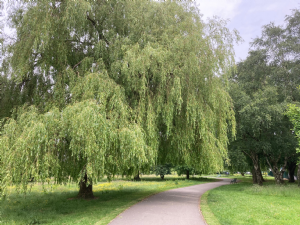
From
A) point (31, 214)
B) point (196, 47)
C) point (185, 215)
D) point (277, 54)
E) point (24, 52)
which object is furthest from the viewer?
point (277, 54)

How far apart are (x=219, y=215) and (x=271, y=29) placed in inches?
860

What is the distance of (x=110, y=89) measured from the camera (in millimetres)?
9367

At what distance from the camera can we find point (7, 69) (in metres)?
11.3

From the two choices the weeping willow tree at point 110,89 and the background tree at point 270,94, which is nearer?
the weeping willow tree at point 110,89

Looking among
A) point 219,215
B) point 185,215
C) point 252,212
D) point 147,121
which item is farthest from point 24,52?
point 252,212

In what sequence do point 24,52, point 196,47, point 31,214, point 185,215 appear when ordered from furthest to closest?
point 196,47 → point 24,52 → point 31,214 → point 185,215

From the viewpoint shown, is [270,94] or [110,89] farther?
[270,94]

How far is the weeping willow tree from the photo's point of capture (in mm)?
7723

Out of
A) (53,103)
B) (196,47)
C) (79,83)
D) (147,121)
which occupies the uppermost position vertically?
(196,47)

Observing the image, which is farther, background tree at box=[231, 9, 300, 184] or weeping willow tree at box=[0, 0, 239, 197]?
background tree at box=[231, 9, 300, 184]

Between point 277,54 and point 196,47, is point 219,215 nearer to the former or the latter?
point 196,47

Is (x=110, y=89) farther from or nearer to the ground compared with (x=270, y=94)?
nearer to the ground

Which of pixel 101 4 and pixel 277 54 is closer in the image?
pixel 101 4

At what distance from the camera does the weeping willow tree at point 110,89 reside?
7.72 m
